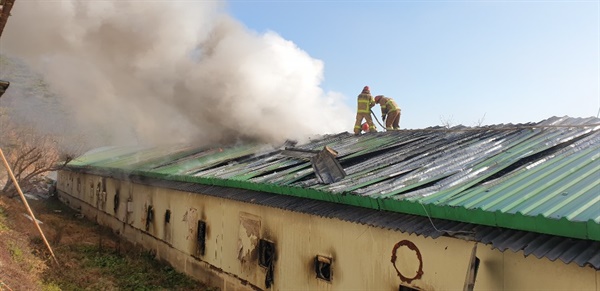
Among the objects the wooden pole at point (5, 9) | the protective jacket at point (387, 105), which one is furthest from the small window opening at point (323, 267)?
the protective jacket at point (387, 105)

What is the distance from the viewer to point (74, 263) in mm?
11891

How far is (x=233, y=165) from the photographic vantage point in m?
10.7

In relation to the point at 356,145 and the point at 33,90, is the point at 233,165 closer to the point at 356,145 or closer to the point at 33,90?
the point at 356,145

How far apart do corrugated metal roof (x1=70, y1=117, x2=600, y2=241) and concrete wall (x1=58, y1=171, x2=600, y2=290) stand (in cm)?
46

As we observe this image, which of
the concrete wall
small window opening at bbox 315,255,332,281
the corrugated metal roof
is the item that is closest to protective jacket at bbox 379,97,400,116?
the corrugated metal roof

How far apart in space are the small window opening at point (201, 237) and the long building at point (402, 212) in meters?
0.02

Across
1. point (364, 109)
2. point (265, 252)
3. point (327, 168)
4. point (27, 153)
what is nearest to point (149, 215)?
point (265, 252)

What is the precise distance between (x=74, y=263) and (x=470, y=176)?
1085 centimetres

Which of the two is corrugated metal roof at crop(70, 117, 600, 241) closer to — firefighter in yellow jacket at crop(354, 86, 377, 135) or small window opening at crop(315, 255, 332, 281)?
small window opening at crop(315, 255, 332, 281)

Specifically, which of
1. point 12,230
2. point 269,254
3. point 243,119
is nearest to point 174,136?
point 243,119

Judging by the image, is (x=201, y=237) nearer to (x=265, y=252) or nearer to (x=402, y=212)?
(x=265, y=252)

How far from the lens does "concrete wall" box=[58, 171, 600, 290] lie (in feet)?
14.3

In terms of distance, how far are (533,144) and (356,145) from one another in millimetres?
4274

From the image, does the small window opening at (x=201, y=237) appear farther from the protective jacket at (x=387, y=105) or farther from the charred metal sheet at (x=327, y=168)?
the protective jacket at (x=387, y=105)
